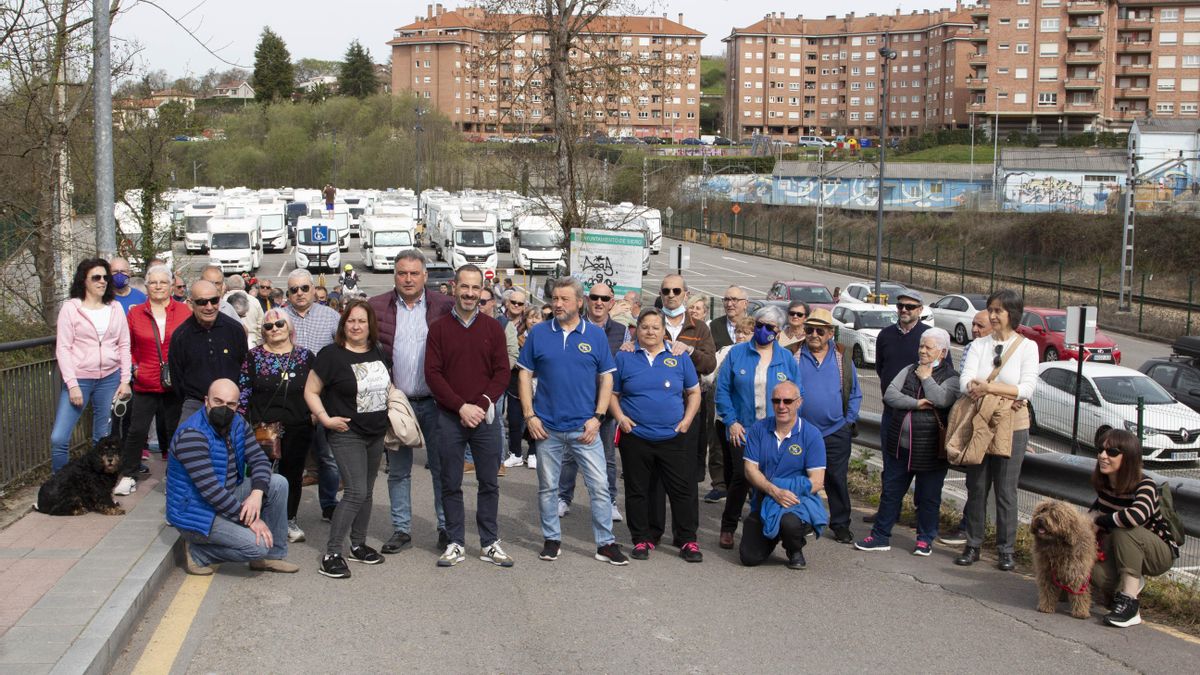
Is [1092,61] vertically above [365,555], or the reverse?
[1092,61]

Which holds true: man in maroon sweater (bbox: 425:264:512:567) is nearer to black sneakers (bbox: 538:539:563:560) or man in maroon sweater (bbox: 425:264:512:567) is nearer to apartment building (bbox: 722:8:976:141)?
black sneakers (bbox: 538:539:563:560)

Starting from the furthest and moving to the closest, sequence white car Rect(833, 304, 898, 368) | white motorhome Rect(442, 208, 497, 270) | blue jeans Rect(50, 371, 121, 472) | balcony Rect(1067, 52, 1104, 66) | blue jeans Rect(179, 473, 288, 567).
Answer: balcony Rect(1067, 52, 1104, 66)
white motorhome Rect(442, 208, 497, 270)
white car Rect(833, 304, 898, 368)
blue jeans Rect(50, 371, 121, 472)
blue jeans Rect(179, 473, 288, 567)

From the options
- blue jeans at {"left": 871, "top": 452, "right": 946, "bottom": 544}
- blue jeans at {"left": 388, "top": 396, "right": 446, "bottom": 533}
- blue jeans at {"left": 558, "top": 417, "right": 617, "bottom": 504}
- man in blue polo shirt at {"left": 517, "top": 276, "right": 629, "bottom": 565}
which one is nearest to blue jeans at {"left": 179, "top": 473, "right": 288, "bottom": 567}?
blue jeans at {"left": 388, "top": 396, "right": 446, "bottom": 533}

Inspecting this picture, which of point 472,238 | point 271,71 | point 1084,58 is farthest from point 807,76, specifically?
point 472,238

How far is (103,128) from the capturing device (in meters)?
11.5

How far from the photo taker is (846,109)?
15325 cm

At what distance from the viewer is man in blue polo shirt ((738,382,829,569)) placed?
814 centimetres

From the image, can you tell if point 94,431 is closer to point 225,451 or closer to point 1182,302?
point 225,451

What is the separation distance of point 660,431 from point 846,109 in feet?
497

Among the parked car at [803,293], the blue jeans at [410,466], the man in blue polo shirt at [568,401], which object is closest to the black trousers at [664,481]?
the man in blue polo shirt at [568,401]

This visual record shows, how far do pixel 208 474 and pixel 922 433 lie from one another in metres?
5.11

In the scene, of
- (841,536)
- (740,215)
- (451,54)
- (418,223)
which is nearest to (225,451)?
(841,536)

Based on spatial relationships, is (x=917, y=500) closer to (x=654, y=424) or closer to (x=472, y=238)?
(x=654, y=424)

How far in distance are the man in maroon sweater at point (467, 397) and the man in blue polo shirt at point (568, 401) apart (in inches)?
11.5
